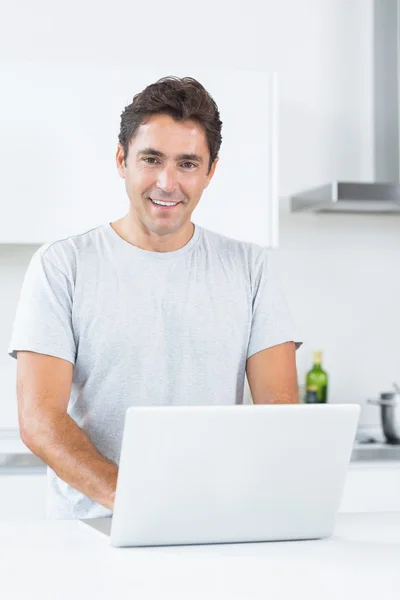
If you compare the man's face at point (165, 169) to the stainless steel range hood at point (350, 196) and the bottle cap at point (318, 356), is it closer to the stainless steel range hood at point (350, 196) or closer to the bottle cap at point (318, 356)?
the stainless steel range hood at point (350, 196)

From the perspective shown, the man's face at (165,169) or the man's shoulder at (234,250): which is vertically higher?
the man's face at (165,169)

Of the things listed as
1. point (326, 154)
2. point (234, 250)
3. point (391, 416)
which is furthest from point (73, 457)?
point (326, 154)

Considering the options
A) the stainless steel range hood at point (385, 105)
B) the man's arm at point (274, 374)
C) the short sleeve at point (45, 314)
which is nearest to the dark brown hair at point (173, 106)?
the short sleeve at point (45, 314)

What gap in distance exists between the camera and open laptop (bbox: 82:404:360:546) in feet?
4.53

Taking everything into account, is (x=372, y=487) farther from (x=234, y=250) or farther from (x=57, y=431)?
(x=57, y=431)

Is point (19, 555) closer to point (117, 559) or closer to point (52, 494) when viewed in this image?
point (117, 559)

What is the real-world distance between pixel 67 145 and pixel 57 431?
145 centimetres

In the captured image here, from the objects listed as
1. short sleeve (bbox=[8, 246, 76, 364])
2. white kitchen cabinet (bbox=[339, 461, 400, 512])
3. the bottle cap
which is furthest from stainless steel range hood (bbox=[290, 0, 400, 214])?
short sleeve (bbox=[8, 246, 76, 364])

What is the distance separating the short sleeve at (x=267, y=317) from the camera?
207cm

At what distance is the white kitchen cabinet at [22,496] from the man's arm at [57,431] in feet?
3.58

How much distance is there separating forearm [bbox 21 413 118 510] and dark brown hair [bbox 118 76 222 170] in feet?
2.01

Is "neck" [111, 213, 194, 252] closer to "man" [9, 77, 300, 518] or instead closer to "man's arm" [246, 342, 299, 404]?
"man" [9, 77, 300, 518]

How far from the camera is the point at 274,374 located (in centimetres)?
205

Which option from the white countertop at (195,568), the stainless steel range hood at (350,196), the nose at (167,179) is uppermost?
the stainless steel range hood at (350,196)
